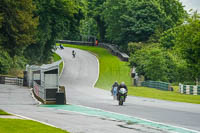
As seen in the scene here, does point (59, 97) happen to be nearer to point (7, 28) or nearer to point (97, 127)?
point (97, 127)

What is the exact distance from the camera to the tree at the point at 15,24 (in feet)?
151

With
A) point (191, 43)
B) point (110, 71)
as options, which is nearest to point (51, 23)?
point (110, 71)

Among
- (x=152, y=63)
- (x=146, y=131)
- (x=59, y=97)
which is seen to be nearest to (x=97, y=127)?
(x=146, y=131)

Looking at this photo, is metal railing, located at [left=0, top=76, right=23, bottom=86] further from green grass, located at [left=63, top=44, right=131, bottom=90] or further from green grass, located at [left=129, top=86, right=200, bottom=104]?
green grass, located at [left=129, top=86, right=200, bottom=104]

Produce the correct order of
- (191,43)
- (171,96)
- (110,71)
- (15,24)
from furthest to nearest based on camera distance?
(110,71), (15,24), (191,43), (171,96)

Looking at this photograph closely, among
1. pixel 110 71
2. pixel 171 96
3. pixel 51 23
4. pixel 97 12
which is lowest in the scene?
pixel 171 96

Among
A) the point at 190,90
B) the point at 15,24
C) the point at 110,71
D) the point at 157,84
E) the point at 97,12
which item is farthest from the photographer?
the point at 97,12

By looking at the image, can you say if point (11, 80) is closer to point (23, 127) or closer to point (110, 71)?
point (110, 71)

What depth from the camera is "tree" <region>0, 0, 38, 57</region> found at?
4603 cm

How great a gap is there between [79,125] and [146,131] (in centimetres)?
254

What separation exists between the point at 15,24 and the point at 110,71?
24.1 meters

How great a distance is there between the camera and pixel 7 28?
46.9 metres

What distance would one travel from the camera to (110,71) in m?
67.8

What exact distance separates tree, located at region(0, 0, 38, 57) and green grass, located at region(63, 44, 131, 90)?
476 inches
